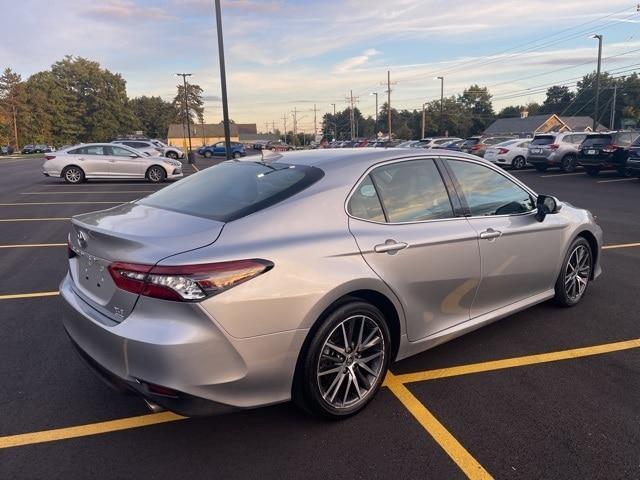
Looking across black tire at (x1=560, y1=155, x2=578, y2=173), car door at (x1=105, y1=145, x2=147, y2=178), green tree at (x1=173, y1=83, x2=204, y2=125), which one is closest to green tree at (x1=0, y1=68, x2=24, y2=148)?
green tree at (x1=173, y1=83, x2=204, y2=125)

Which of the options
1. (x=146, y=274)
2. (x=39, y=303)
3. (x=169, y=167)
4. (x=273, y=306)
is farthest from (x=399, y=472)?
(x=169, y=167)

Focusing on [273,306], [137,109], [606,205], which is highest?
[137,109]

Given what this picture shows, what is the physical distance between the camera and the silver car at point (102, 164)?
18062 mm

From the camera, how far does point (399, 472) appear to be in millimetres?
2574

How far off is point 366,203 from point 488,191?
1.36 metres

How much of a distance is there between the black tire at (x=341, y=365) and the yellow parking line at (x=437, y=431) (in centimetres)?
27

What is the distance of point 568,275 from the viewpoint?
15.6ft

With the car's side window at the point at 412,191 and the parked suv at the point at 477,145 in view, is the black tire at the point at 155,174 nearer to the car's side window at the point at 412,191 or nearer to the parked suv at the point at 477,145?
the parked suv at the point at 477,145

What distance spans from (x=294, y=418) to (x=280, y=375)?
1.82ft

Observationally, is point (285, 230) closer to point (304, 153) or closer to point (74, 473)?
point (304, 153)

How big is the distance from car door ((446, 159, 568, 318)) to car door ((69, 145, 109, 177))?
56.3 ft

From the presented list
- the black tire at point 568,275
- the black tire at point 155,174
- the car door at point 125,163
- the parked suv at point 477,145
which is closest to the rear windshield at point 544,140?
the parked suv at point 477,145

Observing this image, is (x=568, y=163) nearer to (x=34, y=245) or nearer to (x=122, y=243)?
(x=34, y=245)

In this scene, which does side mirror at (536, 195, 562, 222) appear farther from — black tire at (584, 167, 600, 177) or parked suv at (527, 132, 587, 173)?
parked suv at (527, 132, 587, 173)
